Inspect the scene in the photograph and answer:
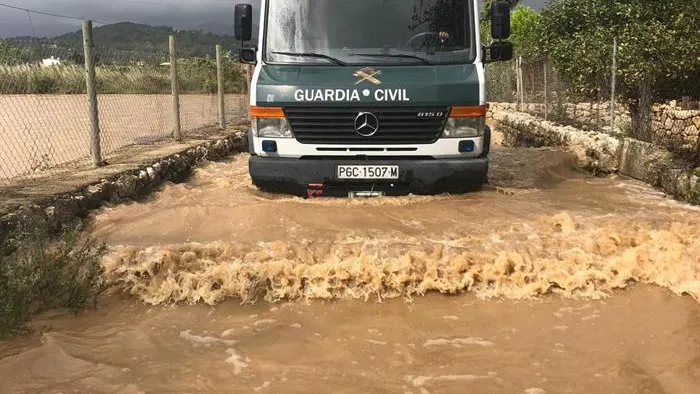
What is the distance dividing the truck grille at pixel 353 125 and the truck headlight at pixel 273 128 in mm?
58

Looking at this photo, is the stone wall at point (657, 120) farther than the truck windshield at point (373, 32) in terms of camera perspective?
Yes

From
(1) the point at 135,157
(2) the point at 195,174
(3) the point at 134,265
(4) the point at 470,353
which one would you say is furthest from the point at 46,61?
(4) the point at 470,353

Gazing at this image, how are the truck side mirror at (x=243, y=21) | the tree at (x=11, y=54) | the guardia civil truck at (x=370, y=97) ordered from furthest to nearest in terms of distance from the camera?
the tree at (x=11, y=54) < the truck side mirror at (x=243, y=21) < the guardia civil truck at (x=370, y=97)

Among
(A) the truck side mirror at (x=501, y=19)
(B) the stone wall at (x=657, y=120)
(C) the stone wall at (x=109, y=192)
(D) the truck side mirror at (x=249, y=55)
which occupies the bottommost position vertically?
(C) the stone wall at (x=109, y=192)

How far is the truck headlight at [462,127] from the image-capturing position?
621 centimetres

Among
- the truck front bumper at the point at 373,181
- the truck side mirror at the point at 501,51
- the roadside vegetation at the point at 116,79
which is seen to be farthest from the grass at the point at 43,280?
the roadside vegetation at the point at 116,79

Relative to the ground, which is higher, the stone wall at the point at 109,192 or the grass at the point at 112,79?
the grass at the point at 112,79

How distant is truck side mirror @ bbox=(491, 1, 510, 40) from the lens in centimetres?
654

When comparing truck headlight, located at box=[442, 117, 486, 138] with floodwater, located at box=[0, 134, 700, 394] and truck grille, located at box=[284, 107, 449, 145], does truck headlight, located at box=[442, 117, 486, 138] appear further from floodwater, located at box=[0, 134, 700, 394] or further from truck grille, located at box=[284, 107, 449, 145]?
floodwater, located at box=[0, 134, 700, 394]

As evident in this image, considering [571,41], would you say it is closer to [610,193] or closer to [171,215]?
[610,193]

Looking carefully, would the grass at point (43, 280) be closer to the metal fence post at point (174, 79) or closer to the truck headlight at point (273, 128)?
the truck headlight at point (273, 128)

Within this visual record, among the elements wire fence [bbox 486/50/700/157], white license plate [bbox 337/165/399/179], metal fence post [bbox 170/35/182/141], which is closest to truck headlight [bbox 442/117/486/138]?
white license plate [bbox 337/165/399/179]

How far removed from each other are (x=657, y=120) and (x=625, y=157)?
3.25 meters

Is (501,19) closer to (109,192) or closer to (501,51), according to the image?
(501,51)
